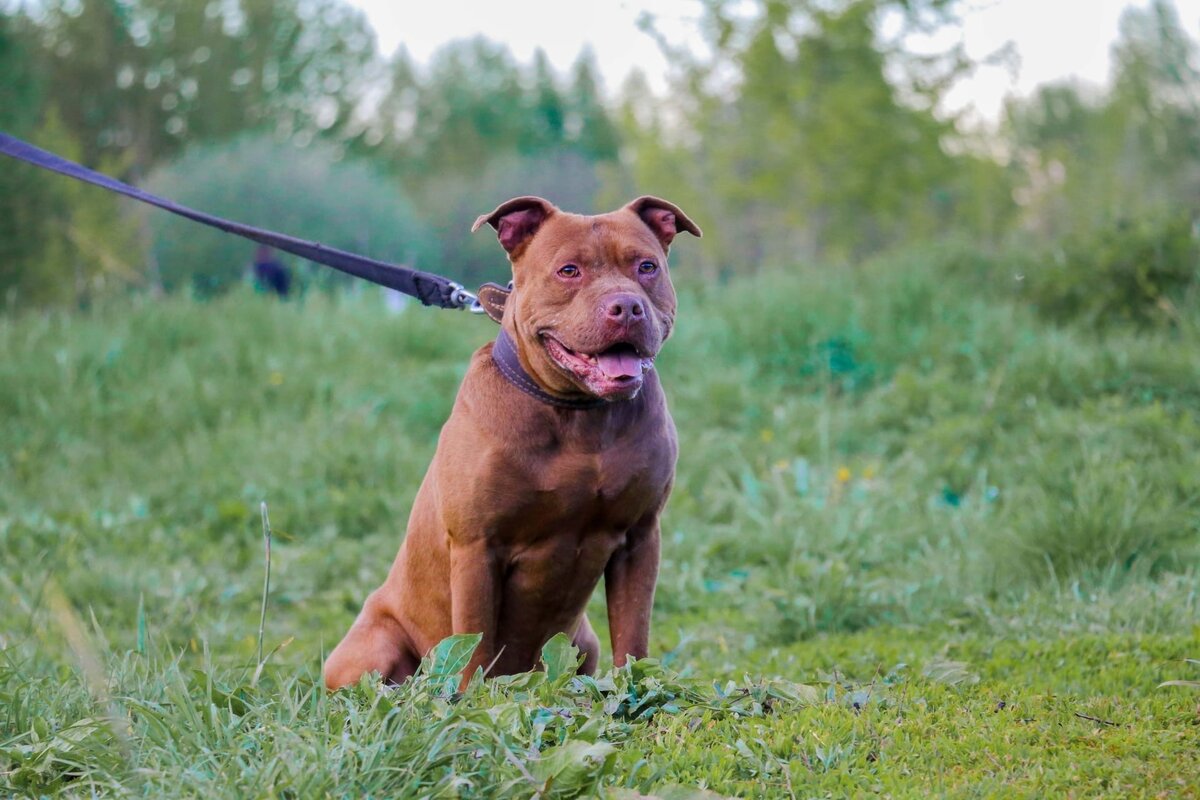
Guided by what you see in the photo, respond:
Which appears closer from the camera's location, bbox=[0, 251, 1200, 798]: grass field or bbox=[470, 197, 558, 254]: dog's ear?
bbox=[0, 251, 1200, 798]: grass field

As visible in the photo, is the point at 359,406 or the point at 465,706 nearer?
the point at 465,706

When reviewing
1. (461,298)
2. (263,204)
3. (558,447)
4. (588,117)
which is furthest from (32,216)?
(588,117)

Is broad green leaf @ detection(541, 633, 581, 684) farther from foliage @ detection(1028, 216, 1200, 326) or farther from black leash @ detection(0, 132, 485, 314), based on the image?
foliage @ detection(1028, 216, 1200, 326)

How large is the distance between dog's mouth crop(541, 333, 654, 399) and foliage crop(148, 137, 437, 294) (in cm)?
2085

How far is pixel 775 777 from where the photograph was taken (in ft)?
8.86

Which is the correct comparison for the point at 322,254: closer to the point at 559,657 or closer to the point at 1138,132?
the point at 559,657

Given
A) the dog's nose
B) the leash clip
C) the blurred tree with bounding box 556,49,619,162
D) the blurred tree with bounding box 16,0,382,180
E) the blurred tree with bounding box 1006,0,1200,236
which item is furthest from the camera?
the blurred tree with bounding box 556,49,619,162

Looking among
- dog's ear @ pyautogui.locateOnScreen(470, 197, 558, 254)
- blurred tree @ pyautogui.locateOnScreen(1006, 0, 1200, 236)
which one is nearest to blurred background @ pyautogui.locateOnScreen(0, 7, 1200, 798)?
dog's ear @ pyautogui.locateOnScreen(470, 197, 558, 254)

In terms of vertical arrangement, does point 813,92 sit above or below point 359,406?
above

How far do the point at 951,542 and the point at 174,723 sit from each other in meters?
4.17

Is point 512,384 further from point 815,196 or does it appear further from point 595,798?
point 815,196

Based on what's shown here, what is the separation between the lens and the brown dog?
3234mm

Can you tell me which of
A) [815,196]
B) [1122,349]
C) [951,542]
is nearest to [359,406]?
[951,542]

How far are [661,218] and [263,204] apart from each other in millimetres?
22915
